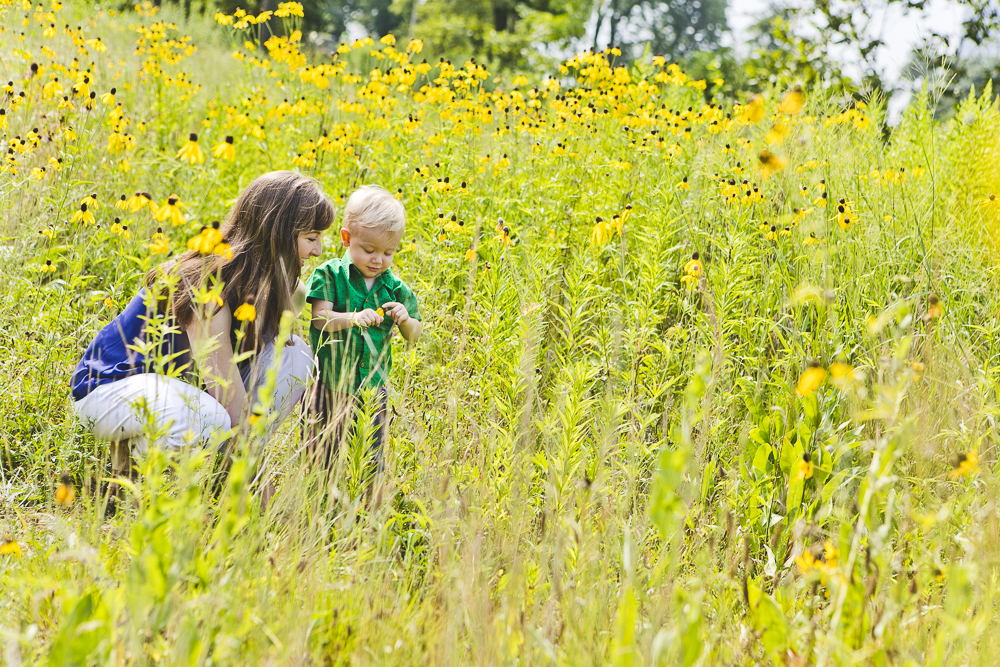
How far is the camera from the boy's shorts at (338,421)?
1.93m

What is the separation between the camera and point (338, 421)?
2.04m

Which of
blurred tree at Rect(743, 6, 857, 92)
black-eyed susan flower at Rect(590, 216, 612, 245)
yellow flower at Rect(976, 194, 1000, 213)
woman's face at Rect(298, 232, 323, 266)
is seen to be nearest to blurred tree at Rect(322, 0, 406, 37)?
blurred tree at Rect(743, 6, 857, 92)

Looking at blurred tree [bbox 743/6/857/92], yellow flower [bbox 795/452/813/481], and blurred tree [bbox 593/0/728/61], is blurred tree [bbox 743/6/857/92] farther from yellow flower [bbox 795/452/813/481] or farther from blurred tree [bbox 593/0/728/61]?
blurred tree [bbox 593/0/728/61]

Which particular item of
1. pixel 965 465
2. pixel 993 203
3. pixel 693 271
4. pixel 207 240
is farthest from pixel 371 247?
pixel 993 203

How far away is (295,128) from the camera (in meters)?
4.24

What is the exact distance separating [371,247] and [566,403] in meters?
0.95

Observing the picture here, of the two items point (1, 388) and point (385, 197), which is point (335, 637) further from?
point (1, 388)

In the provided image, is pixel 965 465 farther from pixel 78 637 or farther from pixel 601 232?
pixel 78 637

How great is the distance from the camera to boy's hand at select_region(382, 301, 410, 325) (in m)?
2.25

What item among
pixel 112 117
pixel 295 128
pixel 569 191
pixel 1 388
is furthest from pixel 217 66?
pixel 1 388

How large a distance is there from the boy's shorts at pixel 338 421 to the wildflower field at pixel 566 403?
0.26 feet

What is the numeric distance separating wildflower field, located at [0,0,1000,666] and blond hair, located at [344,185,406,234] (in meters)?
0.30

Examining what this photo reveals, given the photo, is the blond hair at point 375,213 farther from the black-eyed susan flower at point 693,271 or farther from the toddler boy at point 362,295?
the black-eyed susan flower at point 693,271

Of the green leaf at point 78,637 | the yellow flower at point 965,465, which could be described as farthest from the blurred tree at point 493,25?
the green leaf at point 78,637
